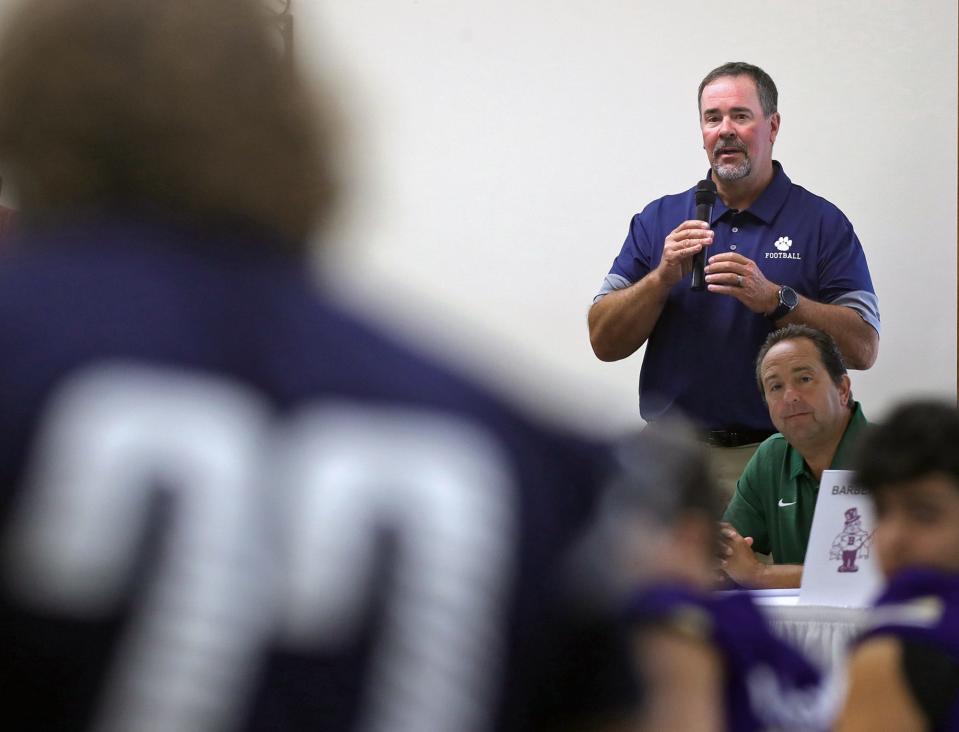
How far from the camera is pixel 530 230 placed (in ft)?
15.0

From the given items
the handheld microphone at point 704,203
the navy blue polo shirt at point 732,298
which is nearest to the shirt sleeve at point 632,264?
the navy blue polo shirt at point 732,298

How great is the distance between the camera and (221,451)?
564 millimetres

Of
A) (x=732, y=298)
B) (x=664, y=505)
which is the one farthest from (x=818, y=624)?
(x=732, y=298)

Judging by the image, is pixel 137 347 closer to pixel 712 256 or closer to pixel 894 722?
pixel 894 722

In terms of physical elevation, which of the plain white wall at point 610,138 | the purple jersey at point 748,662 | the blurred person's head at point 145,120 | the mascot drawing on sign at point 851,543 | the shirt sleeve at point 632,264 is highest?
the plain white wall at point 610,138

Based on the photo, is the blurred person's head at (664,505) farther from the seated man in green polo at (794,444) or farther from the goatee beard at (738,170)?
the goatee beard at (738,170)

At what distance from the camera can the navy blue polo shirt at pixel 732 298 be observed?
3109 millimetres

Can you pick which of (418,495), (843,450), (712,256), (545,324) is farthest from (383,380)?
(545,324)

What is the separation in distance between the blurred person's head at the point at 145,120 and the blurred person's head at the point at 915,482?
90cm

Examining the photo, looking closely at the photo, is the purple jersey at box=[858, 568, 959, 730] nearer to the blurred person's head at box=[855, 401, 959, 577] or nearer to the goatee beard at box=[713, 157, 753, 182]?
the blurred person's head at box=[855, 401, 959, 577]

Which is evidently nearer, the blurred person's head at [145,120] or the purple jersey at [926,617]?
the blurred person's head at [145,120]

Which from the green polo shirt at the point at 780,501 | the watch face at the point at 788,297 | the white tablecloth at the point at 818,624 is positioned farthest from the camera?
the watch face at the point at 788,297

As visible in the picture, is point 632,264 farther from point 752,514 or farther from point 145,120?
point 145,120

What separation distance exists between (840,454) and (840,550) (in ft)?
2.52
